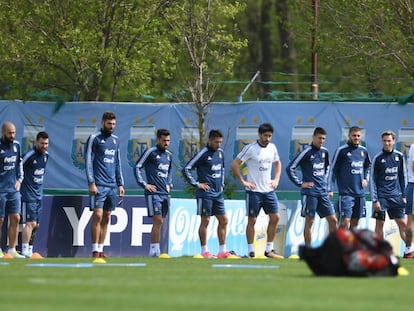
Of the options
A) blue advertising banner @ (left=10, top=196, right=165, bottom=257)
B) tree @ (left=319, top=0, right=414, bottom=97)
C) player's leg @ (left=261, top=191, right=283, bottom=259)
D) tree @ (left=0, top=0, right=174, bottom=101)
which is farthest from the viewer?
tree @ (left=0, top=0, right=174, bottom=101)

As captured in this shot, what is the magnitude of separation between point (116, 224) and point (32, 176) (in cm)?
227

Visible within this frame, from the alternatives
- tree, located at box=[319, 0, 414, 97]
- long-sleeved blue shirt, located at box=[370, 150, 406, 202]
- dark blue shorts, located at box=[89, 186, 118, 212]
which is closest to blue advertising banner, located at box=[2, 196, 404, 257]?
dark blue shorts, located at box=[89, 186, 118, 212]

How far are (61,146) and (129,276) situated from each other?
17.0m

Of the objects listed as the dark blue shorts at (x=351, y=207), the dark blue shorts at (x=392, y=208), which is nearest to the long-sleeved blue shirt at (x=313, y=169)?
the dark blue shorts at (x=351, y=207)

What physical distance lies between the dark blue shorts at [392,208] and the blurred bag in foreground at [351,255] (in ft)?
31.8

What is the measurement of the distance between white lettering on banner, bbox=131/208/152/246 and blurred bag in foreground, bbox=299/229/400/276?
1062cm

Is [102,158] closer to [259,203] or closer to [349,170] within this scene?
[259,203]

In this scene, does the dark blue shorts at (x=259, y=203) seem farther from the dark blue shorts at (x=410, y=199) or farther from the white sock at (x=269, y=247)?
the dark blue shorts at (x=410, y=199)

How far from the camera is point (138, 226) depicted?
2528 centimetres

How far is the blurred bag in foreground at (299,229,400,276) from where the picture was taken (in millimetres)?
14086

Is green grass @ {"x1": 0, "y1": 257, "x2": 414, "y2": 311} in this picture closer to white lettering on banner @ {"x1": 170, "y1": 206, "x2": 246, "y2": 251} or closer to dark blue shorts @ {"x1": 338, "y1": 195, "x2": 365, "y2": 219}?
dark blue shorts @ {"x1": 338, "y1": 195, "x2": 365, "y2": 219}

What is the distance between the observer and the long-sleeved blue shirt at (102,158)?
22828 millimetres

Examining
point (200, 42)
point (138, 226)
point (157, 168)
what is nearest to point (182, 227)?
point (138, 226)

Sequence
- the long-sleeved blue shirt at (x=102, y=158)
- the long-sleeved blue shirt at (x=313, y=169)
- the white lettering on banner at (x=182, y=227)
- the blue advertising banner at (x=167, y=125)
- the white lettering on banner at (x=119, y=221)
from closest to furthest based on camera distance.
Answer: the long-sleeved blue shirt at (x=102, y=158)
the long-sleeved blue shirt at (x=313, y=169)
the white lettering on banner at (x=119, y=221)
the white lettering on banner at (x=182, y=227)
the blue advertising banner at (x=167, y=125)
